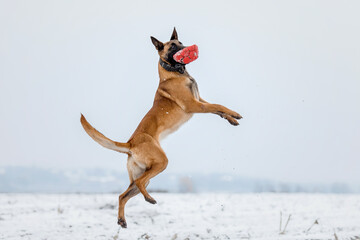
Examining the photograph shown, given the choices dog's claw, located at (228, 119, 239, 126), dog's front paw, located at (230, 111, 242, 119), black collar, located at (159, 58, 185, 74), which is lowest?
dog's claw, located at (228, 119, 239, 126)

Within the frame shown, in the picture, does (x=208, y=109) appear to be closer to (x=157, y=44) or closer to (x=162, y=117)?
(x=162, y=117)

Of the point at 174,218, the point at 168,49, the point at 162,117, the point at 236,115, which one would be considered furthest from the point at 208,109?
the point at 174,218

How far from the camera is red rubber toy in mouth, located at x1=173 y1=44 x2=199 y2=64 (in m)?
4.39

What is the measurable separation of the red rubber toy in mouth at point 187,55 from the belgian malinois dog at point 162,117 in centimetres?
20

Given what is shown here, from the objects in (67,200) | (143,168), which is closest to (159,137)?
(143,168)

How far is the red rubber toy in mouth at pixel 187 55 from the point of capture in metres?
4.39

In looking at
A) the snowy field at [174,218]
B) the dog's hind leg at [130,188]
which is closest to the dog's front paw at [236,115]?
the dog's hind leg at [130,188]

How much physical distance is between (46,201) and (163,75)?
6.64m

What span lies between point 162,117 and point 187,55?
75 cm

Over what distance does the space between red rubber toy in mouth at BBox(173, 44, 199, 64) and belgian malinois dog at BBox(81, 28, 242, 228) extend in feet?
0.65

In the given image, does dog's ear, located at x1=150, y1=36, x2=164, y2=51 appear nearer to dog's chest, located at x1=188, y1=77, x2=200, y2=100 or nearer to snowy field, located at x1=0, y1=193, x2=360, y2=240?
dog's chest, located at x1=188, y1=77, x2=200, y2=100

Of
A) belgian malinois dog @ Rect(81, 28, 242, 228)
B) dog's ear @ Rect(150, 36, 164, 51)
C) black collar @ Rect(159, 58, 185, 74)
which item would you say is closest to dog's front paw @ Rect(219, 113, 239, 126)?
belgian malinois dog @ Rect(81, 28, 242, 228)

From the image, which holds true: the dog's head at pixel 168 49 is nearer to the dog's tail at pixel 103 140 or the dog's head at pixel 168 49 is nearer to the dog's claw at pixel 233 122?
the dog's claw at pixel 233 122

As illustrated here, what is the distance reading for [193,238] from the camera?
857 cm
